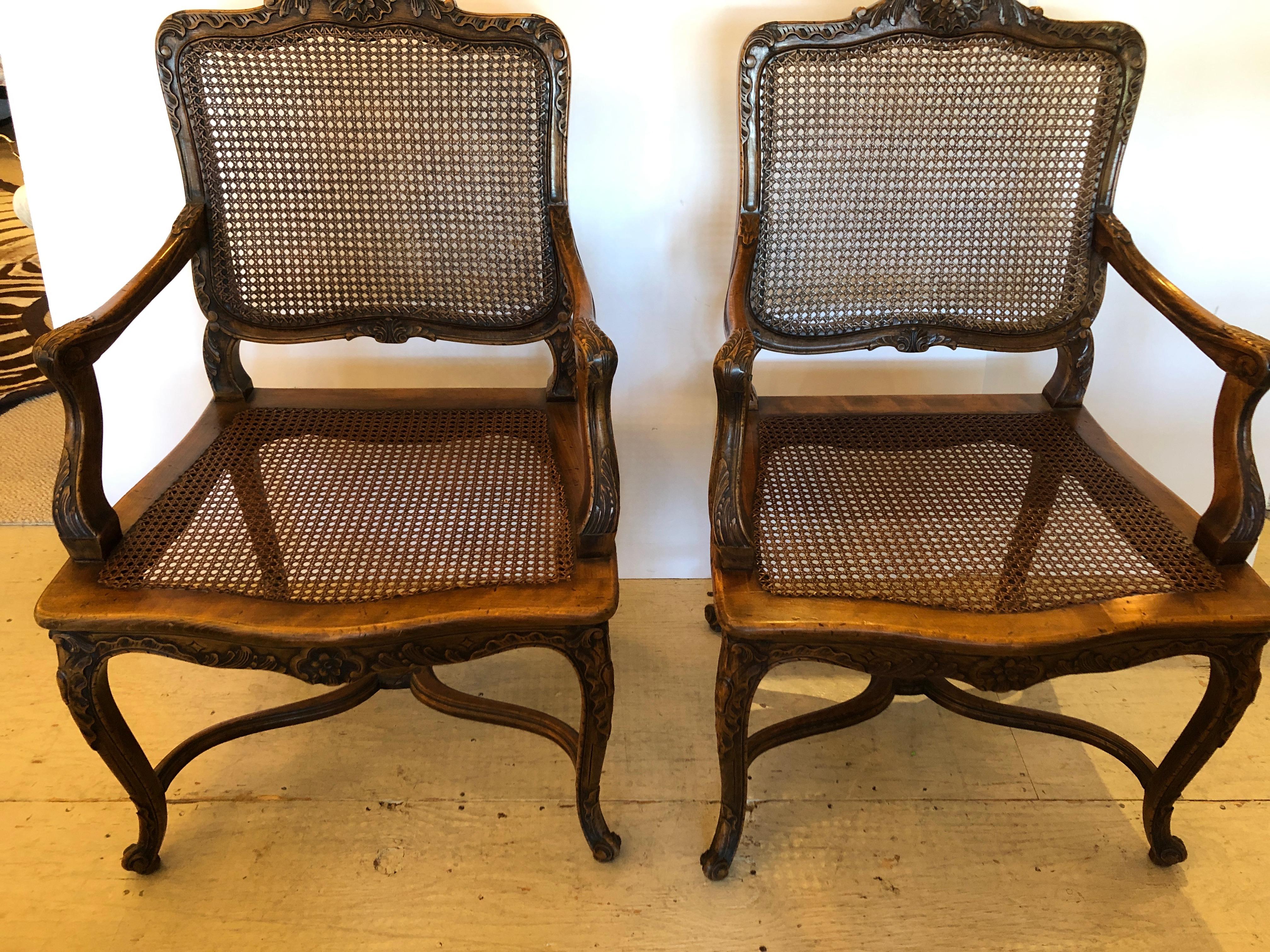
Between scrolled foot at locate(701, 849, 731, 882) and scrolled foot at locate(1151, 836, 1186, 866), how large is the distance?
0.67 metres

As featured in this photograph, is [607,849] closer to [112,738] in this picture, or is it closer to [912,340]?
[112,738]

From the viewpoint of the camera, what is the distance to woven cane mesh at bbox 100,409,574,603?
1188 mm

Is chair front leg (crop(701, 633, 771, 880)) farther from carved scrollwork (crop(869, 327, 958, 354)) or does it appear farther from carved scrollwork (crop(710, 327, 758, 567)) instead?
carved scrollwork (crop(869, 327, 958, 354))

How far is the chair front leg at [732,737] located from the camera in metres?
1.21

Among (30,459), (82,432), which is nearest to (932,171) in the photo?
(82,432)

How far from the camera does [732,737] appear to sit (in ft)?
4.23

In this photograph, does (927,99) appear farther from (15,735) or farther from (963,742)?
(15,735)

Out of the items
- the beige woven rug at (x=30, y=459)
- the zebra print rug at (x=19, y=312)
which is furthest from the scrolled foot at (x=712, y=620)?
the zebra print rug at (x=19, y=312)

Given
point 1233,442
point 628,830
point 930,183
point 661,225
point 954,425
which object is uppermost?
point 930,183

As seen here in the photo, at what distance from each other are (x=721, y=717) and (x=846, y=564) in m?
0.28

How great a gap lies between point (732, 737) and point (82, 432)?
958 millimetres

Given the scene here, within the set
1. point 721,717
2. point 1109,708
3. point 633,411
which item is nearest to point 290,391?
point 633,411

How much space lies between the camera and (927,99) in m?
1.42

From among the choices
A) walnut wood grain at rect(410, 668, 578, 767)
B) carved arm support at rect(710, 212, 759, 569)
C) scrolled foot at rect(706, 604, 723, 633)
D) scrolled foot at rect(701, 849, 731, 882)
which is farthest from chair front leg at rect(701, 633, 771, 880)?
scrolled foot at rect(706, 604, 723, 633)
